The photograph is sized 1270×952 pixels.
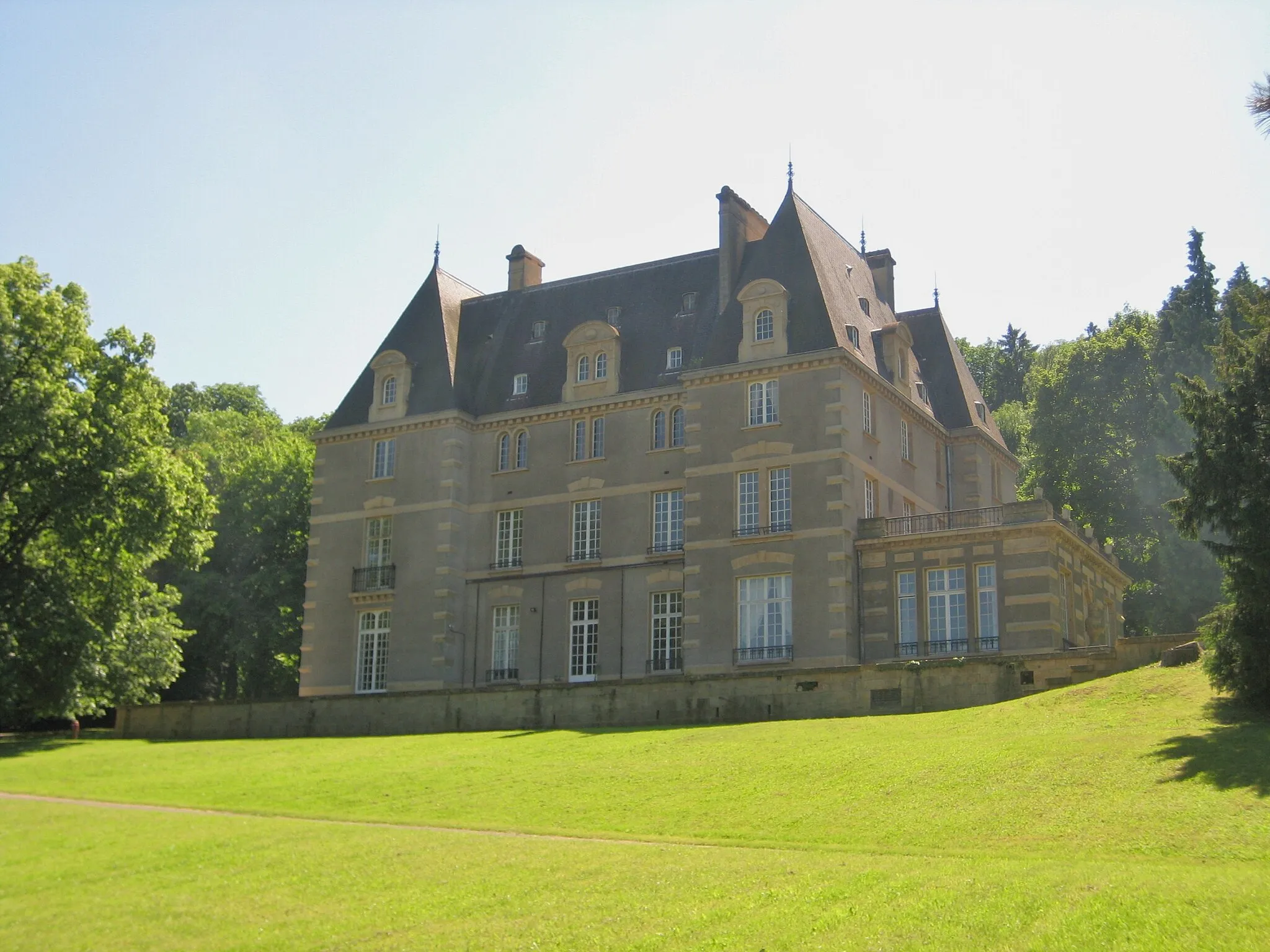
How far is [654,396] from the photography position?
43.7m

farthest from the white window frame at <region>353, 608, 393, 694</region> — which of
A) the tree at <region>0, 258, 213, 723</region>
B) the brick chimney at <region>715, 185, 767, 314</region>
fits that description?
the brick chimney at <region>715, 185, 767, 314</region>

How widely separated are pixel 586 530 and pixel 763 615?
277 inches

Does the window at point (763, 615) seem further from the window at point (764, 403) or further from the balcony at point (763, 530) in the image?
the window at point (764, 403)

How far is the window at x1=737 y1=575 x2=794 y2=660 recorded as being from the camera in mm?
39406

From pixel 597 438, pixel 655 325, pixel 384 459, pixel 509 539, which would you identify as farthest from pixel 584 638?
pixel 655 325

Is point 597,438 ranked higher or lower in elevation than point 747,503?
higher

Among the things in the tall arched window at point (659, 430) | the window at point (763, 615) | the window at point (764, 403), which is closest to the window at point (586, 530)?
the tall arched window at point (659, 430)

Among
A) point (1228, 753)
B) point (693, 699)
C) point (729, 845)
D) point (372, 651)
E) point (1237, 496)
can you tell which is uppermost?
point (1237, 496)

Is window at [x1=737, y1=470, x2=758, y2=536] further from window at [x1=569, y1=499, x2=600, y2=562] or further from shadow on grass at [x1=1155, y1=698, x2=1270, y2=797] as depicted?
shadow on grass at [x1=1155, y1=698, x2=1270, y2=797]

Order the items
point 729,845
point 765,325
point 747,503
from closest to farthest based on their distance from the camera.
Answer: point 729,845
point 747,503
point 765,325

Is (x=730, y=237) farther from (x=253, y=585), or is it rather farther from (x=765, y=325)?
(x=253, y=585)

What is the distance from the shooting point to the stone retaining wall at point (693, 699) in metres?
32.2

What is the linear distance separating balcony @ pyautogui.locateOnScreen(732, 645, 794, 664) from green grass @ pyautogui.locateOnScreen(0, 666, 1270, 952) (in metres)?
9.28

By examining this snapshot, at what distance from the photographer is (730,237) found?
147 ft
